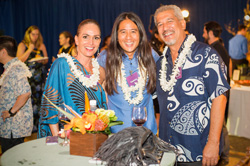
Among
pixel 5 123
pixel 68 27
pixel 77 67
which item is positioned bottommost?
pixel 5 123

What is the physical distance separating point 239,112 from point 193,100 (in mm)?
3574

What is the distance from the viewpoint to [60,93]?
239 centimetres

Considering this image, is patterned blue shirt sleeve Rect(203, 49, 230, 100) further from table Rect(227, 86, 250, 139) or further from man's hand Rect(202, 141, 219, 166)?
table Rect(227, 86, 250, 139)

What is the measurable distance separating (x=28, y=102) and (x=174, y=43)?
204 cm

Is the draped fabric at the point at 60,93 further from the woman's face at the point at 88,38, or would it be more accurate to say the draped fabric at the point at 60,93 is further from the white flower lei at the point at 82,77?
the woman's face at the point at 88,38

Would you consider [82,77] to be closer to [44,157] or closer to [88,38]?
[88,38]

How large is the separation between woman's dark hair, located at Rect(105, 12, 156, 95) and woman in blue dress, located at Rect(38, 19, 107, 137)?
14cm

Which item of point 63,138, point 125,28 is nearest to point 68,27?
point 125,28

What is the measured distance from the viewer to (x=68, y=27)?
841 cm

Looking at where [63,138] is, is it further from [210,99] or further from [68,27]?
[68,27]

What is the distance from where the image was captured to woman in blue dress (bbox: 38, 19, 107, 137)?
7.82 ft

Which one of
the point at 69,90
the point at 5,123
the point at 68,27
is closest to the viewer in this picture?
the point at 69,90

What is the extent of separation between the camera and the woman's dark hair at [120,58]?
2660 millimetres

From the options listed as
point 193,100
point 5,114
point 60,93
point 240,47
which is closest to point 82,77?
point 60,93
